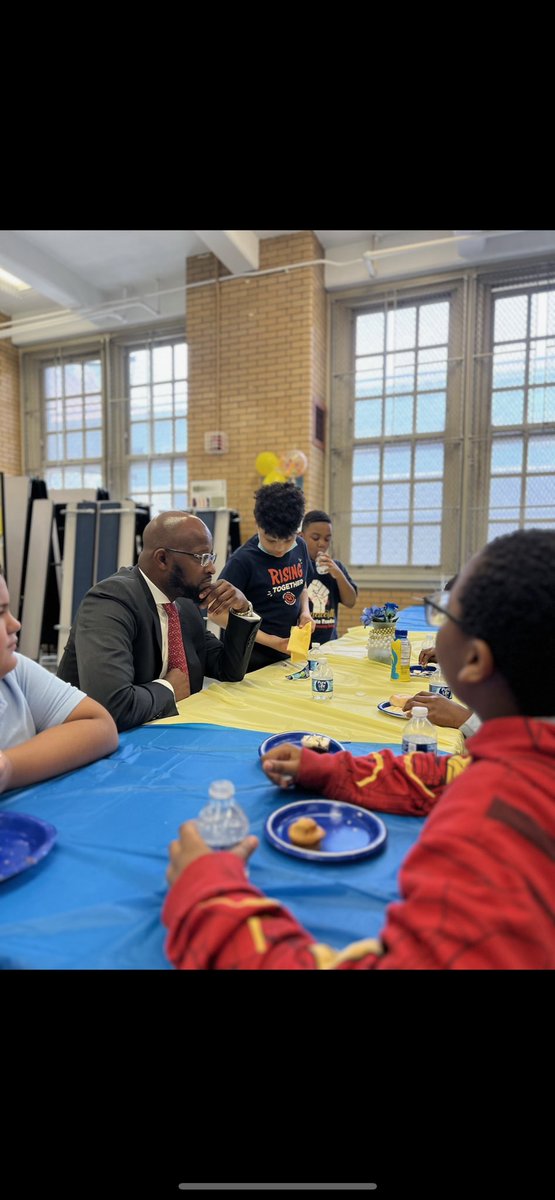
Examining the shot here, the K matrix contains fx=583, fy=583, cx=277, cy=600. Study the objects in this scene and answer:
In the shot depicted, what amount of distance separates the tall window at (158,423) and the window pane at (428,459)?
10.1ft

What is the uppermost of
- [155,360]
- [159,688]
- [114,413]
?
[155,360]

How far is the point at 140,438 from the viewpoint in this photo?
821 cm

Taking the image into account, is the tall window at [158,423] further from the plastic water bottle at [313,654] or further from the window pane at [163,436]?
the plastic water bottle at [313,654]

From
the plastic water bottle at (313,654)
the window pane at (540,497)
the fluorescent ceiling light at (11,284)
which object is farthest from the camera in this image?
the fluorescent ceiling light at (11,284)

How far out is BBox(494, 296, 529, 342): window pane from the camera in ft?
20.5

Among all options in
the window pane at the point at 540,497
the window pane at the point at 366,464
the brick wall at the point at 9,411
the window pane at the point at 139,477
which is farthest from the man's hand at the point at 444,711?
the brick wall at the point at 9,411

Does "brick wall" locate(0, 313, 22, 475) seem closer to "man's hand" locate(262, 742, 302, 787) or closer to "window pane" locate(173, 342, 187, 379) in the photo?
"window pane" locate(173, 342, 187, 379)

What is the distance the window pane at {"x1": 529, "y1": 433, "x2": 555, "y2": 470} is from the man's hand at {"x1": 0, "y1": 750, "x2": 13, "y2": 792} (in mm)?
6366

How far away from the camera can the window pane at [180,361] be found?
25.8 ft

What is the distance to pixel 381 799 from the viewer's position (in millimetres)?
1137

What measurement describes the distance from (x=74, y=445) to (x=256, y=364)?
11.6 feet

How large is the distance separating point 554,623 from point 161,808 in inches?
32.3
